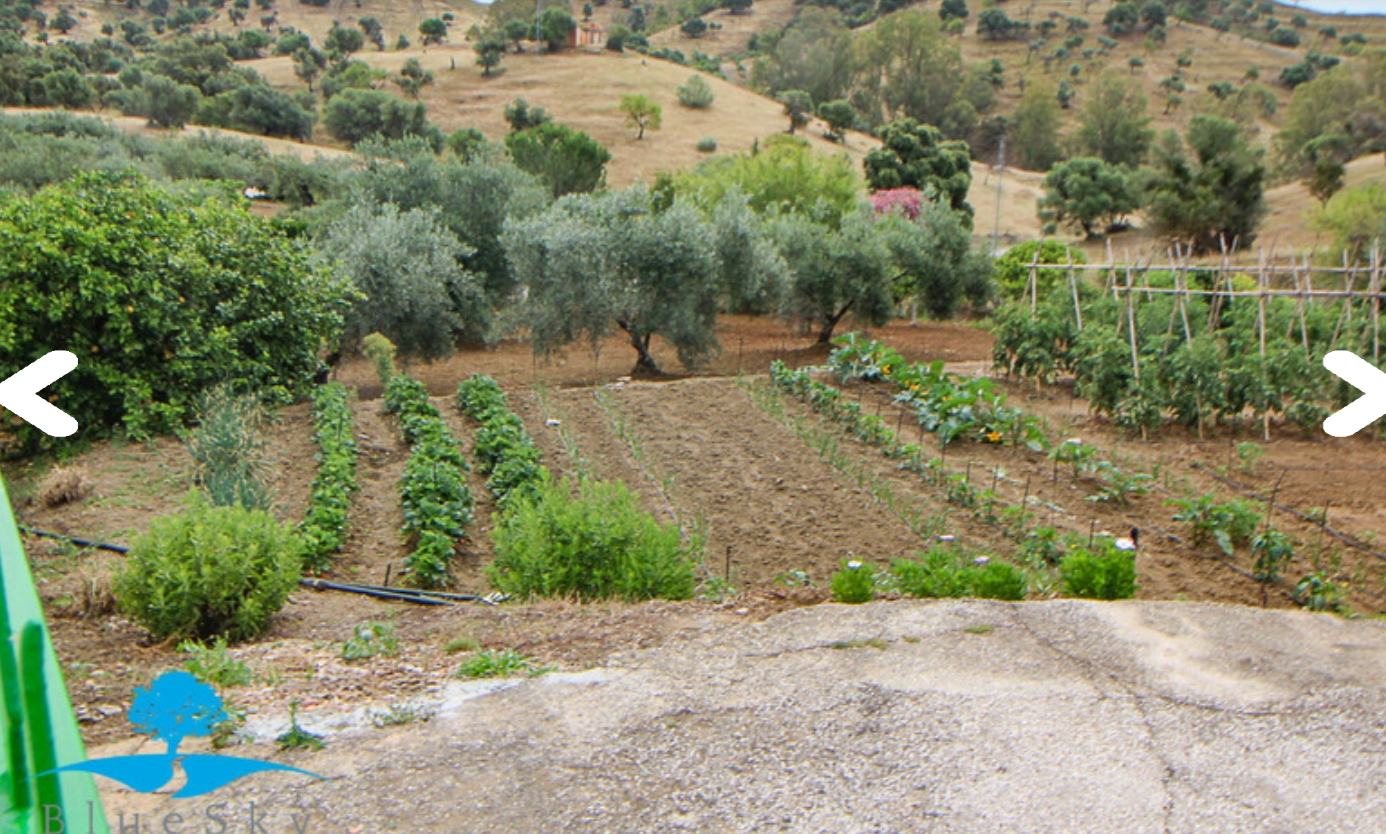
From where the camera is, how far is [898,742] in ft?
14.7

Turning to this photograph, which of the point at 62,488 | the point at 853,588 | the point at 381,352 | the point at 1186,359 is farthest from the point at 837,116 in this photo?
the point at 853,588

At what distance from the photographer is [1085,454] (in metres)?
10.3

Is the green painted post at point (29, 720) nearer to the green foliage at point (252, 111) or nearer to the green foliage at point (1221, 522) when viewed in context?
the green foliage at point (1221, 522)

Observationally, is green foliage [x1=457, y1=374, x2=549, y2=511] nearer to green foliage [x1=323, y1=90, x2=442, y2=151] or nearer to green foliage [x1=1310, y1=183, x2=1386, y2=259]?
green foliage [x1=1310, y1=183, x2=1386, y2=259]

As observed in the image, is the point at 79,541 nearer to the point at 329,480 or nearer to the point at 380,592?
the point at 329,480

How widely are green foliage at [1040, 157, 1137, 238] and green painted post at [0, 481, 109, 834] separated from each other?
42.0 m

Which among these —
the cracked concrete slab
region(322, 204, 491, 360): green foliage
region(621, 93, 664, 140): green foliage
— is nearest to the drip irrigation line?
the cracked concrete slab

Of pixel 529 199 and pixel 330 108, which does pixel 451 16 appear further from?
pixel 529 199

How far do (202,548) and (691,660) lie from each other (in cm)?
267

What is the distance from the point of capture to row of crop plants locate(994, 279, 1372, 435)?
40.2 feet

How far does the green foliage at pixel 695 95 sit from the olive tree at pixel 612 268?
149ft

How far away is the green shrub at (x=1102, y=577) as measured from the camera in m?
6.60

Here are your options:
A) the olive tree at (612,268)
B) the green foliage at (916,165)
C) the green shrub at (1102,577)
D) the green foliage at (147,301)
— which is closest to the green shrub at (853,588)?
the green shrub at (1102,577)

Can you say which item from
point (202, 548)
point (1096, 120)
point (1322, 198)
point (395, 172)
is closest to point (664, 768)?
point (202, 548)
